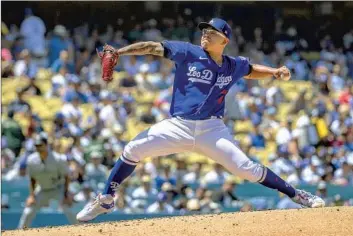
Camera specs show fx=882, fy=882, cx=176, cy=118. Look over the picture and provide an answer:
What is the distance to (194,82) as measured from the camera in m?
6.89

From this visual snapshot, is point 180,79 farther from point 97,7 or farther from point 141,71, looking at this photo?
point 97,7

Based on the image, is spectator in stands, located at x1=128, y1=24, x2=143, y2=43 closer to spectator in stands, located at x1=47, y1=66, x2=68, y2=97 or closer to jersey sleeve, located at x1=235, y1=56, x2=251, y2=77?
spectator in stands, located at x1=47, y1=66, x2=68, y2=97

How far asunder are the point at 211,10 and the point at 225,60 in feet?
37.1

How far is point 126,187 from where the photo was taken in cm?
1198

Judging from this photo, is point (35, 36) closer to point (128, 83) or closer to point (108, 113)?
point (128, 83)

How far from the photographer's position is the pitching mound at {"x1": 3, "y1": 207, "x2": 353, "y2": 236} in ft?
21.8

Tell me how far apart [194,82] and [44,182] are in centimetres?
387

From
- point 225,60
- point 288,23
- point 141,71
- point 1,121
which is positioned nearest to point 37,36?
point 141,71

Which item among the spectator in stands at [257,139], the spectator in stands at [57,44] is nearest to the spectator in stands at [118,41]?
the spectator in stands at [57,44]

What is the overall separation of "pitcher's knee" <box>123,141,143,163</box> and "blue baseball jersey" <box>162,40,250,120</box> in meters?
0.40

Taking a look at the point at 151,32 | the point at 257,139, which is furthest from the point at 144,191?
the point at 151,32

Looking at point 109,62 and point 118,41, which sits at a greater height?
point 109,62

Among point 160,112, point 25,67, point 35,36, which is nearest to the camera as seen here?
point 160,112

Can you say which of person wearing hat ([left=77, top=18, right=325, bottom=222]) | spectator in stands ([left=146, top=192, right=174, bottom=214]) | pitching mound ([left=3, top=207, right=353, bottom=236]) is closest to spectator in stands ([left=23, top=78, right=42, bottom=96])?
spectator in stands ([left=146, top=192, right=174, bottom=214])
